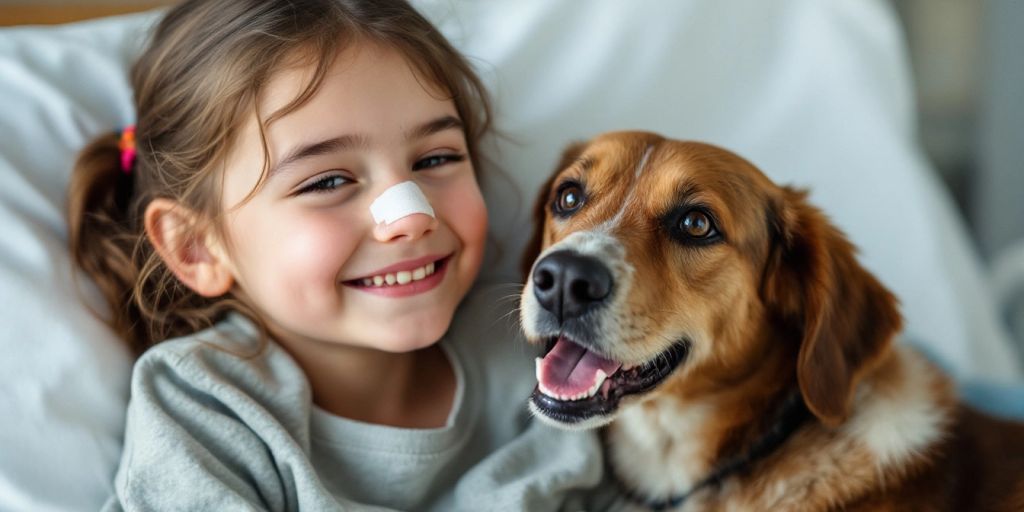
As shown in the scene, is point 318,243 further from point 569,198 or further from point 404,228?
point 569,198

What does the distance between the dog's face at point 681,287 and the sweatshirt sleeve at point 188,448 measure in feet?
1.83

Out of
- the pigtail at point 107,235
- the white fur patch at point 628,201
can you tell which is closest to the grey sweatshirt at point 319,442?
the pigtail at point 107,235

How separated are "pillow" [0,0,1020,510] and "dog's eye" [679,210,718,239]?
66 centimetres

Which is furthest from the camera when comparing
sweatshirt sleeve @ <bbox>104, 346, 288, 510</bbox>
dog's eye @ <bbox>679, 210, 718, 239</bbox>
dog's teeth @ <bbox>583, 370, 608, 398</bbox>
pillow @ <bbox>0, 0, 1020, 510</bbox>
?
pillow @ <bbox>0, 0, 1020, 510</bbox>

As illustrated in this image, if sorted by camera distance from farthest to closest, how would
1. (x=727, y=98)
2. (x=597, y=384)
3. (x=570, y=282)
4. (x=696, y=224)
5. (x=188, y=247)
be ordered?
(x=727, y=98)
(x=188, y=247)
(x=696, y=224)
(x=597, y=384)
(x=570, y=282)

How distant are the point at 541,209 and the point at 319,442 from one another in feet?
2.46

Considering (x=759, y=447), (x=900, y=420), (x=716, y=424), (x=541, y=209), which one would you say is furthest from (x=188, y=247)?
(x=900, y=420)

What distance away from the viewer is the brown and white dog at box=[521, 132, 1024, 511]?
1.69 m

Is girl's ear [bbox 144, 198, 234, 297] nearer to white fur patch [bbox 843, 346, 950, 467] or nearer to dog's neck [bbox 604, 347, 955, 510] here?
dog's neck [bbox 604, 347, 955, 510]

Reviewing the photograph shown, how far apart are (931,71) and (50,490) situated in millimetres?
5326

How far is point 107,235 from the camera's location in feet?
6.57

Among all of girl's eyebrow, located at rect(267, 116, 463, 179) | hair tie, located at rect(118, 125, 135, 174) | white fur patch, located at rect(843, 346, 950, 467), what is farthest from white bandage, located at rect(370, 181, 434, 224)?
white fur patch, located at rect(843, 346, 950, 467)

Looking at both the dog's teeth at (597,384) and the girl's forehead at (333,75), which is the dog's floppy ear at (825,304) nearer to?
the dog's teeth at (597,384)

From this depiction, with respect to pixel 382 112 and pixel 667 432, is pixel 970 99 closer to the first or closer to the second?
pixel 667 432
